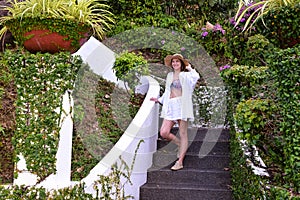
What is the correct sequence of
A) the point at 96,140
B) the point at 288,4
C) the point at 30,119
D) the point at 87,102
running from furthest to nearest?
1. the point at 87,102
2. the point at 96,140
3. the point at 30,119
4. the point at 288,4

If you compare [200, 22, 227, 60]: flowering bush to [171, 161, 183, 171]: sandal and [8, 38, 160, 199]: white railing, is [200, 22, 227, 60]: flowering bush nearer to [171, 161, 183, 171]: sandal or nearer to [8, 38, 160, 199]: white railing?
[8, 38, 160, 199]: white railing

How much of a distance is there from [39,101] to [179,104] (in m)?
2.08

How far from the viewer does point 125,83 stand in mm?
7125

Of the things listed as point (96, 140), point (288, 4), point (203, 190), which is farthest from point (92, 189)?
point (288, 4)

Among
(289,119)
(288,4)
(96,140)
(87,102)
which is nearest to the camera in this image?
(289,119)

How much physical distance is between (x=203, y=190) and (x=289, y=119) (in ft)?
7.24

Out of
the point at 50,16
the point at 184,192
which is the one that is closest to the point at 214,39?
the point at 184,192

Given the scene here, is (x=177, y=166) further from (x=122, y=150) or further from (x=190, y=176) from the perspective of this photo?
(x=122, y=150)

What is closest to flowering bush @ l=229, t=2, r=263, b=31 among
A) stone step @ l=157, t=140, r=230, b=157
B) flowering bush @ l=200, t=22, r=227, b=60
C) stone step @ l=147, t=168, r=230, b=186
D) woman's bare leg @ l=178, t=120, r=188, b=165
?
flowering bush @ l=200, t=22, r=227, b=60

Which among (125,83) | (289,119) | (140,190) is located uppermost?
(125,83)

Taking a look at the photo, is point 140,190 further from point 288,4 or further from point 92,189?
point 288,4

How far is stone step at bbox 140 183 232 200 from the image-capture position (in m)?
4.66

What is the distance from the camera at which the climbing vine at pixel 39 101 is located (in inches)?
138

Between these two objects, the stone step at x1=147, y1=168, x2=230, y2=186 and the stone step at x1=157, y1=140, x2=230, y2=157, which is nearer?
the stone step at x1=147, y1=168, x2=230, y2=186
